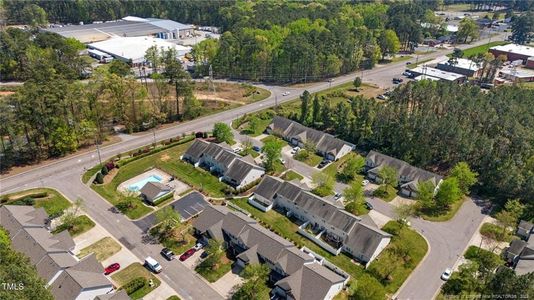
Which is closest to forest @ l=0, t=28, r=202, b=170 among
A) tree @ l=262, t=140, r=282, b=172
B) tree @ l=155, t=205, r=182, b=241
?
tree @ l=262, t=140, r=282, b=172

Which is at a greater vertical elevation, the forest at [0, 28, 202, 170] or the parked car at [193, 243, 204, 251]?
the forest at [0, 28, 202, 170]

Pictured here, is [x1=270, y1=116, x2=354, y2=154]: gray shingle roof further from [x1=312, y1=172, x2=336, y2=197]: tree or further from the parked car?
the parked car

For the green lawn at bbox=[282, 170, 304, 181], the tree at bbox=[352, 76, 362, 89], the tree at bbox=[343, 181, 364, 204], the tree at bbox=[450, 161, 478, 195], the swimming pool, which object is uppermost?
the tree at bbox=[352, 76, 362, 89]

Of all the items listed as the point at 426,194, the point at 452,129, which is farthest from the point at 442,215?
the point at 452,129

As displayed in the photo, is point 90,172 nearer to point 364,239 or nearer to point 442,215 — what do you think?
point 364,239

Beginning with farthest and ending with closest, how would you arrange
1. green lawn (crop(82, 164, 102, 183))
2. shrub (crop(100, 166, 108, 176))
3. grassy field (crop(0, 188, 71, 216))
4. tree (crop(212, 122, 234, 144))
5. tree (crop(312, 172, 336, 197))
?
tree (crop(212, 122, 234, 144)) < shrub (crop(100, 166, 108, 176)) < green lawn (crop(82, 164, 102, 183)) < tree (crop(312, 172, 336, 197)) < grassy field (crop(0, 188, 71, 216))

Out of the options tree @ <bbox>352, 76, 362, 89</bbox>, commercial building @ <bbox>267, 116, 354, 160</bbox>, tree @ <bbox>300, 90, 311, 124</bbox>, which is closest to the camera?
commercial building @ <bbox>267, 116, 354, 160</bbox>

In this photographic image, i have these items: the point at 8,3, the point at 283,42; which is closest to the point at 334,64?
the point at 283,42
